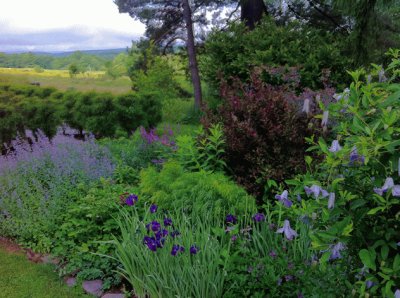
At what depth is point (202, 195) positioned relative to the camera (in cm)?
347

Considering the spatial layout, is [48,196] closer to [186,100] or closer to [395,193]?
[395,193]

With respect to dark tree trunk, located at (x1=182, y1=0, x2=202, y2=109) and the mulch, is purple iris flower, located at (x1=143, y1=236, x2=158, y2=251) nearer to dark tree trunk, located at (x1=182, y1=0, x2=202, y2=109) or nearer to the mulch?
the mulch

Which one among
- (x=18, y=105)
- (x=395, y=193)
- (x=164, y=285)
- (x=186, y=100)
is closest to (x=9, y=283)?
(x=164, y=285)

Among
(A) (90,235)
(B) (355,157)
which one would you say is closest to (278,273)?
(B) (355,157)

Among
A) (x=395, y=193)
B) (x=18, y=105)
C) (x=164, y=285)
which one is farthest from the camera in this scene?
(x=18, y=105)

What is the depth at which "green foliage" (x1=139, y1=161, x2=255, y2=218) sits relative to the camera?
3437 mm

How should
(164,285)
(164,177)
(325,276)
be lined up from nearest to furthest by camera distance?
1. (325,276)
2. (164,285)
3. (164,177)

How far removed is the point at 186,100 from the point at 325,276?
12543mm

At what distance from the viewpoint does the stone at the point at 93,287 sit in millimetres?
3385

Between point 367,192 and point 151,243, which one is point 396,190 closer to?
point 367,192

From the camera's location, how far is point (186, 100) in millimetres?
14672

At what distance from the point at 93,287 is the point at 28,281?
2.18 ft

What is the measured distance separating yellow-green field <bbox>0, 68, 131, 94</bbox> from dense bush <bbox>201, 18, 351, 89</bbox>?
13.9 ft

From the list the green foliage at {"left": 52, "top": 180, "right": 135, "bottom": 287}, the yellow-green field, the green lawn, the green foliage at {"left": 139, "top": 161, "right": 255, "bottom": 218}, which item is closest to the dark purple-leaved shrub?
the green foliage at {"left": 139, "top": 161, "right": 255, "bottom": 218}
